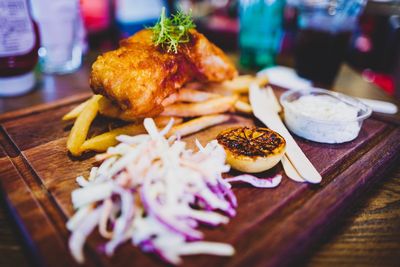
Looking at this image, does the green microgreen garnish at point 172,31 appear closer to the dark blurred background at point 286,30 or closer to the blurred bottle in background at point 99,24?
the dark blurred background at point 286,30

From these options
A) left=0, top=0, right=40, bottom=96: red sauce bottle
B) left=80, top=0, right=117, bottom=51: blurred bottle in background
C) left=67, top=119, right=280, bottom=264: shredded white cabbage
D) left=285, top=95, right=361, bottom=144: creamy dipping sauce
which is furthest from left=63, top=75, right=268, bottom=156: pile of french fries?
left=80, top=0, right=117, bottom=51: blurred bottle in background

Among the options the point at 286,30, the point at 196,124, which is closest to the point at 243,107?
the point at 196,124

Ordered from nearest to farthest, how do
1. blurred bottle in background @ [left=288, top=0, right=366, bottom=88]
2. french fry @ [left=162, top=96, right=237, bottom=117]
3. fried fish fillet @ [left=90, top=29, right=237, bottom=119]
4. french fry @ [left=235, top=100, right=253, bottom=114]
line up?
fried fish fillet @ [left=90, top=29, right=237, bottom=119], french fry @ [left=162, top=96, right=237, bottom=117], french fry @ [left=235, top=100, right=253, bottom=114], blurred bottle in background @ [left=288, top=0, right=366, bottom=88]

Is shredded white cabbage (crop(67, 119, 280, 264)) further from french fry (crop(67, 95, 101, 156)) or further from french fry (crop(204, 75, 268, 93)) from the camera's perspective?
french fry (crop(204, 75, 268, 93))

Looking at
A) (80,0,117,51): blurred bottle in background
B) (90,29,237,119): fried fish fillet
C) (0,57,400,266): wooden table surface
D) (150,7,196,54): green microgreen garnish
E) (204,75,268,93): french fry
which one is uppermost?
(150,7,196,54): green microgreen garnish

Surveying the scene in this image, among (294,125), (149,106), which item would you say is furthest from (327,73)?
(149,106)

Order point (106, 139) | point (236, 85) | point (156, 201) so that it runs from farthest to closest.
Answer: point (236, 85) → point (106, 139) → point (156, 201)

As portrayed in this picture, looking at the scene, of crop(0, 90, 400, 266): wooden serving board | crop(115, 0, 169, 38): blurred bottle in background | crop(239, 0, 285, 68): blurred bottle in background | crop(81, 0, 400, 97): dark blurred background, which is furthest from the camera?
crop(115, 0, 169, 38): blurred bottle in background

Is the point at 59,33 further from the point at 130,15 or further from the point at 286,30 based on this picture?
the point at 286,30

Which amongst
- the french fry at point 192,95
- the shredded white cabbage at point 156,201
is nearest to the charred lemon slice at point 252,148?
the shredded white cabbage at point 156,201
